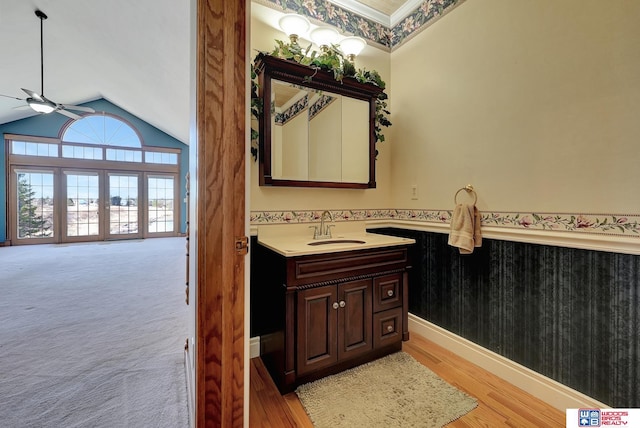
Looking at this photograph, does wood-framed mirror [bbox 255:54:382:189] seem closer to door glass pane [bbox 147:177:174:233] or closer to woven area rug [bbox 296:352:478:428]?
woven area rug [bbox 296:352:478:428]

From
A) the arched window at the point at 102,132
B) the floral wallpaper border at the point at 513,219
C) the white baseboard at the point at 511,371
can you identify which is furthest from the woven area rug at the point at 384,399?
the arched window at the point at 102,132

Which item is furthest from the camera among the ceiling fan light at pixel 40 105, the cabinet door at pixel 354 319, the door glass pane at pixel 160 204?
the door glass pane at pixel 160 204

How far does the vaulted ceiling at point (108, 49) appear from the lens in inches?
104

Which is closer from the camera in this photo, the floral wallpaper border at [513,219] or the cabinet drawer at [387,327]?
the floral wallpaper border at [513,219]

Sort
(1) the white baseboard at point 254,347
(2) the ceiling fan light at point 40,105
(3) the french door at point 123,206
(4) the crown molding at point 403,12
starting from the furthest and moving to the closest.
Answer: (3) the french door at point 123,206
(2) the ceiling fan light at point 40,105
(4) the crown molding at point 403,12
(1) the white baseboard at point 254,347

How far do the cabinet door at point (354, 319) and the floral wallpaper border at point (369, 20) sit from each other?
6.80 feet

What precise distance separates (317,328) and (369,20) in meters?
2.55

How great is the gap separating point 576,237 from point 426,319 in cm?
118

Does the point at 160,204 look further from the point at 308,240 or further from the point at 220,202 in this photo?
the point at 220,202

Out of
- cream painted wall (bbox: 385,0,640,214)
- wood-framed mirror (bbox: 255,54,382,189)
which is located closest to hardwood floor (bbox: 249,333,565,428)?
cream painted wall (bbox: 385,0,640,214)

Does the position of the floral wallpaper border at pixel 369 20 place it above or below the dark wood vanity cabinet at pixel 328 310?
above

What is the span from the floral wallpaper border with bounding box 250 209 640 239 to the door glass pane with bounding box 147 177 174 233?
696 cm

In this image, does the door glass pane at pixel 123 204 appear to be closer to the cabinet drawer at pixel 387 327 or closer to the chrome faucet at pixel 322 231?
the chrome faucet at pixel 322 231

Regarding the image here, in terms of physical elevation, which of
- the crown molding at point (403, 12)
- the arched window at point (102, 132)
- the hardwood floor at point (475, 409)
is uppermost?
the arched window at point (102, 132)
